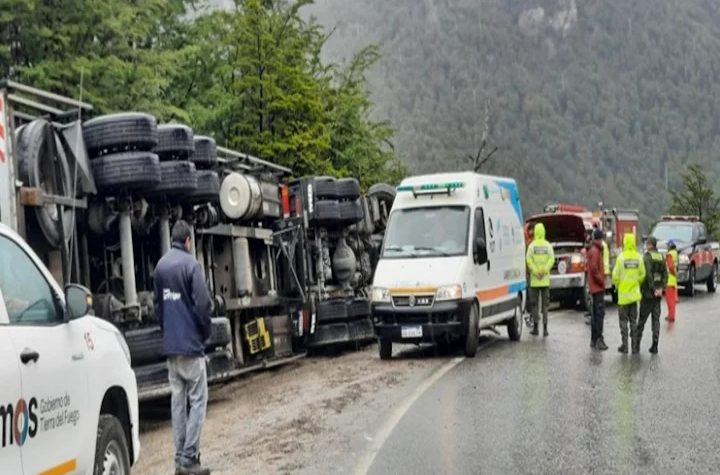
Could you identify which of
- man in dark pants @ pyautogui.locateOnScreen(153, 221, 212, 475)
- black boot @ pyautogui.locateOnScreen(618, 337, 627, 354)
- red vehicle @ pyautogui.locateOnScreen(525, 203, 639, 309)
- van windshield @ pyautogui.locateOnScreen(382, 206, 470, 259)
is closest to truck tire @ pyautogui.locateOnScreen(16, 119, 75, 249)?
man in dark pants @ pyautogui.locateOnScreen(153, 221, 212, 475)

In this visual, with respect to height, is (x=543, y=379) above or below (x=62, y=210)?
below

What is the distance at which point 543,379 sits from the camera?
11.8m

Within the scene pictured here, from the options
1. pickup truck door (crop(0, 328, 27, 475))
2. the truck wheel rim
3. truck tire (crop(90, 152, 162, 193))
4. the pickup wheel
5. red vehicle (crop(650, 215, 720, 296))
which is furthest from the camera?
the pickup wheel

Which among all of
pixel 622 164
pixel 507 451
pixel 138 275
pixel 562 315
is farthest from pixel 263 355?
pixel 622 164

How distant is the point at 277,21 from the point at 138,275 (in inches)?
757

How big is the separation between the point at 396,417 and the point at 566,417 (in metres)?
1.65

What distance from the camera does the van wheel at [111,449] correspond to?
18.3 ft

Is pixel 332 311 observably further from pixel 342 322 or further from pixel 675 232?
pixel 675 232

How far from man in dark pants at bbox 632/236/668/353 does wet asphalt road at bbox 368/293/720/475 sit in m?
0.33

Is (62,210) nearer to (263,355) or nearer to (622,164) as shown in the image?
(263,355)

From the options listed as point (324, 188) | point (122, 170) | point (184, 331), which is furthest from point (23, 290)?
point (324, 188)

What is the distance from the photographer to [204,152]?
11.9m

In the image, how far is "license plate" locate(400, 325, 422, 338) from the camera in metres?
14.2

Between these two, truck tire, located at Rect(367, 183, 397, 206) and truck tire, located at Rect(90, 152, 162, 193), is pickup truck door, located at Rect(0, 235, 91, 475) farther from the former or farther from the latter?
truck tire, located at Rect(367, 183, 397, 206)
